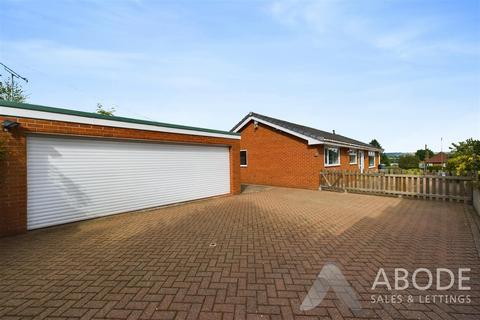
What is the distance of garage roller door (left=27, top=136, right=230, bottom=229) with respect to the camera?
5.73 meters

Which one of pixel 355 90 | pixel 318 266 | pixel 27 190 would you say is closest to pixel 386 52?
pixel 355 90

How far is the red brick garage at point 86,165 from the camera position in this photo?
5305mm

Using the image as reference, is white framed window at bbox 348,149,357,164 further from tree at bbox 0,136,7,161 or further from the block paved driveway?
tree at bbox 0,136,7,161

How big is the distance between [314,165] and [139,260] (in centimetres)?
1138

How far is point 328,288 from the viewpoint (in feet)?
9.50

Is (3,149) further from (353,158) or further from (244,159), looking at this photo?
(353,158)

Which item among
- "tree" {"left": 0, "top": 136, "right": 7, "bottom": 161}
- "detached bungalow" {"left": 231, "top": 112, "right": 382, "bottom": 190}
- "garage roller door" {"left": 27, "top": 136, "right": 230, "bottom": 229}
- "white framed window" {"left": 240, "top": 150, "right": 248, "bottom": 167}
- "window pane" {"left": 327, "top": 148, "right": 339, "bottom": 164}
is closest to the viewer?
"tree" {"left": 0, "top": 136, "right": 7, "bottom": 161}

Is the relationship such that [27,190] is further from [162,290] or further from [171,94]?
[171,94]

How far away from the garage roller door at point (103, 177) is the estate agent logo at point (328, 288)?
669cm

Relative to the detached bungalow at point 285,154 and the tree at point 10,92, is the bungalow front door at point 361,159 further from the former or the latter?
the tree at point 10,92

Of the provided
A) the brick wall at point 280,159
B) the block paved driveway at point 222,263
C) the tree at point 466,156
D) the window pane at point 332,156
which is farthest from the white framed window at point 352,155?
the block paved driveway at point 222,263

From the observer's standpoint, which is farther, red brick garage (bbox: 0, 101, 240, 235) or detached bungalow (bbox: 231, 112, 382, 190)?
detached bungalow (bbox: 231, 112, 382, 190)

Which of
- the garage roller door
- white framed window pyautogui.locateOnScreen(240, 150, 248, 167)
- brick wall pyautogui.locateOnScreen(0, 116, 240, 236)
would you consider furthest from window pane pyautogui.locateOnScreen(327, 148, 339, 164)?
brick wall pyautogui.locateOnScreen(0, 116, 240, 236)

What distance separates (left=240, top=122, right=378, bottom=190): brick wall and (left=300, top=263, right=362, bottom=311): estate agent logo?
10201 millimetres
